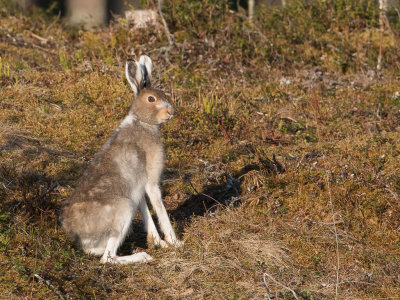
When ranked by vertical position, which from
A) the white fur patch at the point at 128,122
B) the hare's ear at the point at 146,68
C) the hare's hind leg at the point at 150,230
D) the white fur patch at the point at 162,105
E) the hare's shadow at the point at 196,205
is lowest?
the hare's shadow at the point at 196,205

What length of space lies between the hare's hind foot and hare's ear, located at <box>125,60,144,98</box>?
6.14ft

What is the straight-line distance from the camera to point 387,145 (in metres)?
8.62

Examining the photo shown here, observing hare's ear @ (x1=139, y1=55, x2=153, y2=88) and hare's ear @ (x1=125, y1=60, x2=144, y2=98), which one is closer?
hare's ear @ (x1=125, y1=60, x2=144, y2=98)

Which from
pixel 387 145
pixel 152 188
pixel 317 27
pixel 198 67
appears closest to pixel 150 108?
pixel 152 188

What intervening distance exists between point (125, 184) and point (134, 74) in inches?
52.9

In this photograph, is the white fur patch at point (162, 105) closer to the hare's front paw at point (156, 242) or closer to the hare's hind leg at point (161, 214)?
the hare's hind leg at point (161, 214)

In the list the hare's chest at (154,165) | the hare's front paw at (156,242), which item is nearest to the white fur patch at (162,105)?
the hare's chest at (154,165)

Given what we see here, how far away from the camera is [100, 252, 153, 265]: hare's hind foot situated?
18.5ft

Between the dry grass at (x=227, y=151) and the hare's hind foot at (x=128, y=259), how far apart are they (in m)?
0.09

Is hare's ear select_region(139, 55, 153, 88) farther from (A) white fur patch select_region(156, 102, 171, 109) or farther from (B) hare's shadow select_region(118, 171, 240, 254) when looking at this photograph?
(B) hare's shadow select_region(118, 171, 240, 254)

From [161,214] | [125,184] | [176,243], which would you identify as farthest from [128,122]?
[176,243]

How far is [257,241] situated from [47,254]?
7.13ft

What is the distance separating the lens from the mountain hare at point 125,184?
18.4 ft

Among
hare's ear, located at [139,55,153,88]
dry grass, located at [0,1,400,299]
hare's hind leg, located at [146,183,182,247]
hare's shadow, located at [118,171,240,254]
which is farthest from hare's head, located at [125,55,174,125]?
dry grass, located at [0,1,400,299]
